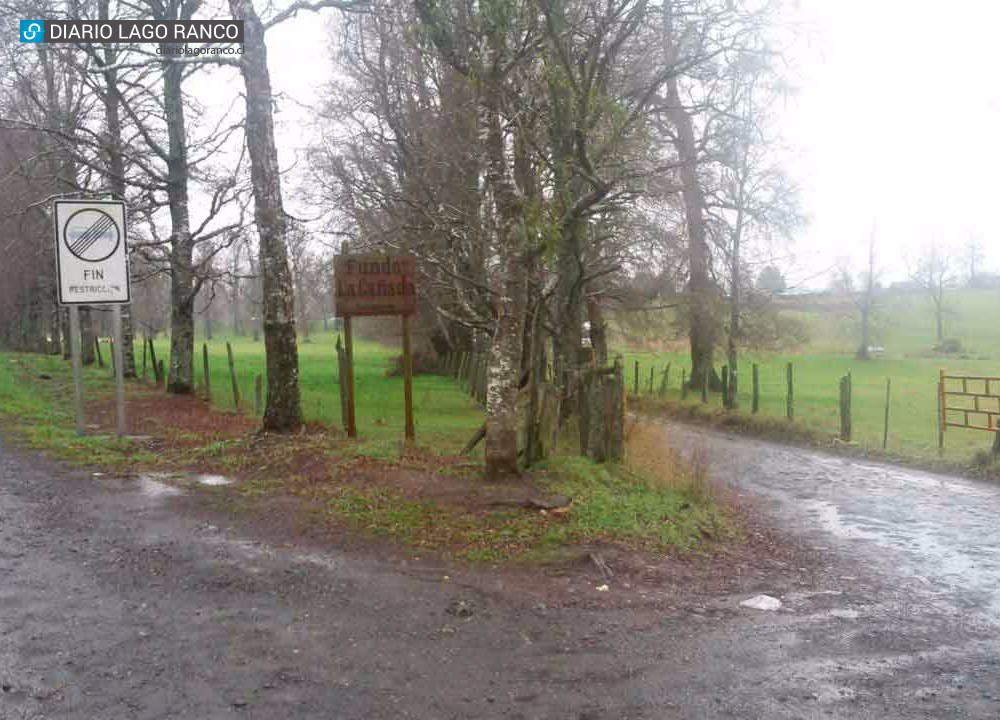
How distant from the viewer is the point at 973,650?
19.5ft

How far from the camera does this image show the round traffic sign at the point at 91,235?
13.1 m

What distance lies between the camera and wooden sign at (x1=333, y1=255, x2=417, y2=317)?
13.4 metres

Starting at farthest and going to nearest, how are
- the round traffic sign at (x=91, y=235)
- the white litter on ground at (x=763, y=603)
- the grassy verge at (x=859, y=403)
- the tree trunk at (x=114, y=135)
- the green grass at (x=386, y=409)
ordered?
the grassy verge at (x=859, y=403), the tree trunk at (x=114, y=135), the green grass at (x=386, y=409), the round traffic sign at (x=91, y=235), the white litter on ground at (x=763, y=603)

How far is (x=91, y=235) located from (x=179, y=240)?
25.6ft

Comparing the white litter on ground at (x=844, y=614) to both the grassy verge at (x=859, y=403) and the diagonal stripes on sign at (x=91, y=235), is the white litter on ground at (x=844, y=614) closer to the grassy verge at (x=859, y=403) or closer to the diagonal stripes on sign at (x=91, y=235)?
the grassy verge at (x=859, y=403)

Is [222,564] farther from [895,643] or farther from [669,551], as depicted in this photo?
[895,643]

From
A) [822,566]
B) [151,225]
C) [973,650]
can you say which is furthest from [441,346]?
[973,650]

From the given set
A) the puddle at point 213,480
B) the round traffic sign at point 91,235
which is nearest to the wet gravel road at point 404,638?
the puddle at point 213,480

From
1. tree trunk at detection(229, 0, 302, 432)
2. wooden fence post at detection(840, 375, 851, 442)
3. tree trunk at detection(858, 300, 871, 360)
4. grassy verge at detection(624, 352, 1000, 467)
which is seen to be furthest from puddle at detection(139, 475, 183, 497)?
tree trunk at detection(858, 300, 871, 360)

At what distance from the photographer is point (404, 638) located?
18.6ft

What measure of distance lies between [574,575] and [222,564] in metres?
2.88

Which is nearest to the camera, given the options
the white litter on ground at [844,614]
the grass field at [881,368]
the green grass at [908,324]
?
the white litter on ground at [844,614]

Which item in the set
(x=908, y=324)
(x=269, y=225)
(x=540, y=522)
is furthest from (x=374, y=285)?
(x=908, y=324)

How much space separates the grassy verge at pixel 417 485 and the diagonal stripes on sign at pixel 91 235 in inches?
111
